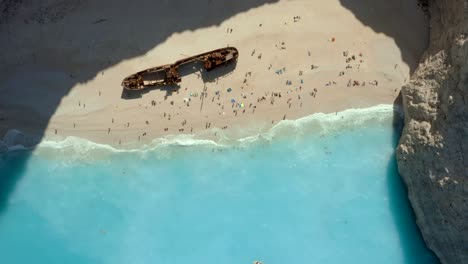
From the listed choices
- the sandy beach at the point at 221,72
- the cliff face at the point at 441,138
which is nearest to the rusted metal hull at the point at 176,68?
the sandy beach at the point at 221,72

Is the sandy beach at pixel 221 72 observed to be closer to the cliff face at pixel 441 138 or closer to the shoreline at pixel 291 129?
the shoreline at pixel 291 129

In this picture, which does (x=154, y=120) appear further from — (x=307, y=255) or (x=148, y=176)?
(x=307, y=255)

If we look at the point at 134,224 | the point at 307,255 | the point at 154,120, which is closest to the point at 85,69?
the point at 154,120

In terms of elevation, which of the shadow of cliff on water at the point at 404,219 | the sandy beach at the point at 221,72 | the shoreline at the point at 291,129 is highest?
the sandy beach at the point at 221,72

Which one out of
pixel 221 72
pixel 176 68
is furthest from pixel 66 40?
pixel 221 72

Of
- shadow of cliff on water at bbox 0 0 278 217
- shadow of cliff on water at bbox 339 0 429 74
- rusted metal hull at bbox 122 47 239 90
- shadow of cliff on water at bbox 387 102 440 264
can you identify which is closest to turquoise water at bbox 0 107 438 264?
shadow of cliff on water at bbox 387 102 440 264

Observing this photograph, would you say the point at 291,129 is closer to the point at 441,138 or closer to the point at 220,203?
the point at 220,203
